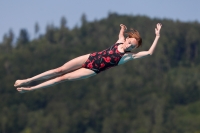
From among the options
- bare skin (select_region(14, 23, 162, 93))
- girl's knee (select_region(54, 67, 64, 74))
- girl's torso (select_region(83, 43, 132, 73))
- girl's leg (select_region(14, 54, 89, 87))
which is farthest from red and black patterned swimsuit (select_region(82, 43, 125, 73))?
girl's knee (select_region(54, 67, 64, 74))

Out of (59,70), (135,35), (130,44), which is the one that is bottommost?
(59,70)

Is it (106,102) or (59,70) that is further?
(106,102)

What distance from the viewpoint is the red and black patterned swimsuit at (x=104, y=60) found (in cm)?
2491

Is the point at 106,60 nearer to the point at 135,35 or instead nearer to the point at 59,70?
the point at 135,35

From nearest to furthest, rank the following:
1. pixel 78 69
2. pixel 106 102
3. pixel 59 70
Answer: pixel 59 70, pixel 78 69, pixel 106 102

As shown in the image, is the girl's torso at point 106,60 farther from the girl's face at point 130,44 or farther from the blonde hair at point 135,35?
the blonde hair at point 135,35

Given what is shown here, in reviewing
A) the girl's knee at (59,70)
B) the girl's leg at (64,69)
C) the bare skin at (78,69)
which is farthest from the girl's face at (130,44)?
the girl's knee at (59,70)

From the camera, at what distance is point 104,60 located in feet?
81.8

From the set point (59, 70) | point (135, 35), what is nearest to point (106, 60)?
point (135, 35)

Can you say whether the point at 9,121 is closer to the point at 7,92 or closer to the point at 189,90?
the point at 7,92

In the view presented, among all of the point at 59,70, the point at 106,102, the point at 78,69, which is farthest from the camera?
the point at 106,102

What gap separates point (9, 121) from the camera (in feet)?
506

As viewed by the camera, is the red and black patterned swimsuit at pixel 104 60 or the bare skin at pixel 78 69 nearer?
the bare skin at pixel 78 69

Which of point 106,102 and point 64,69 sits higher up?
point 64,69
